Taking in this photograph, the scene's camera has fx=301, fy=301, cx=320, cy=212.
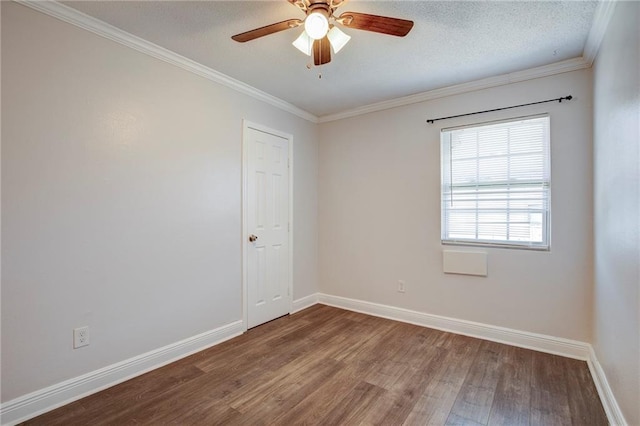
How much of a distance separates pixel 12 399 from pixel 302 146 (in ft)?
11.1

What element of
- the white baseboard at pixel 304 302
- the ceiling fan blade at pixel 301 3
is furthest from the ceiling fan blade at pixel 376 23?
the white baseboard at pixel 304 302

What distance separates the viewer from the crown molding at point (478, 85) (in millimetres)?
2609

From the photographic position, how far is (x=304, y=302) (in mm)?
3986

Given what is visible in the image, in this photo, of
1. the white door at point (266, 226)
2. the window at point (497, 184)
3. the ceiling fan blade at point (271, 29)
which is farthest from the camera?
the white door at point (266, 226)

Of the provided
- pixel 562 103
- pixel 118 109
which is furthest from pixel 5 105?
pixel 562 103

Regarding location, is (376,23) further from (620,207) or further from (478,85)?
(478,85)

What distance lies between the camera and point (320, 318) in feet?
11.8

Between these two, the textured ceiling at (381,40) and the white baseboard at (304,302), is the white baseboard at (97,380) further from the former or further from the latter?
the textured ceiling at (381,40)

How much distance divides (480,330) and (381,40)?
2.82 m

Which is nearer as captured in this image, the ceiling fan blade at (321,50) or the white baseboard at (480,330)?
the ceiling fan blade at (321,50)

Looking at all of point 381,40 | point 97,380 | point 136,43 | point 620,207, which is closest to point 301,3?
point 381,40

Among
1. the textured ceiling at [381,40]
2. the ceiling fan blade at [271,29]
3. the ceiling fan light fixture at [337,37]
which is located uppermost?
the textured ceiling at [381,40]

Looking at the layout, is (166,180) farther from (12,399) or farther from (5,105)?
(12,399)

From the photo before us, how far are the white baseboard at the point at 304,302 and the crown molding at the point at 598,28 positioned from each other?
12.2 ft
